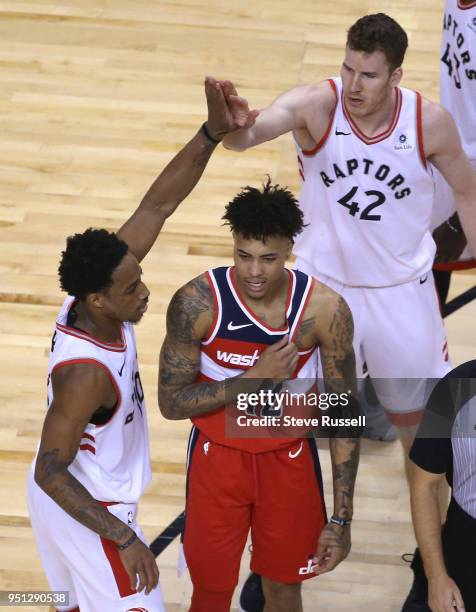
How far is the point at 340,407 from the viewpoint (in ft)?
12.7

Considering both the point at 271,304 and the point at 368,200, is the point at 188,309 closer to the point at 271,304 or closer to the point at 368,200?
the point at 271,304

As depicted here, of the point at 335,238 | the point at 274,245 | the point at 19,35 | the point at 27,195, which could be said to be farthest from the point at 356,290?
the point at 19,35

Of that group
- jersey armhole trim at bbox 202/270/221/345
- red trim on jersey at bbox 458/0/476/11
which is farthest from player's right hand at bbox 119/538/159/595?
red trim on jersey at bbox 458/0/476/11

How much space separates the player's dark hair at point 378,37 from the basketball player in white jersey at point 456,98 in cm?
102

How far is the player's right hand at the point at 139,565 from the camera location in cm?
356

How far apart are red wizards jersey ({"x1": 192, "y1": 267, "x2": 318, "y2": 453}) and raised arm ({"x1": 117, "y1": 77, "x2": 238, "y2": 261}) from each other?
1.42 feet

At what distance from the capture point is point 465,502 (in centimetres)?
356

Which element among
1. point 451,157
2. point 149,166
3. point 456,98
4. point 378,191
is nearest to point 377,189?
point 378,191

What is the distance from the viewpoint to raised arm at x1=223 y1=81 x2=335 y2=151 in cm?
424

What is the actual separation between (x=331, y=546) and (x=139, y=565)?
0.66 meters

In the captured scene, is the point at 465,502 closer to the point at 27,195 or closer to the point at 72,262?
the point at 72,262

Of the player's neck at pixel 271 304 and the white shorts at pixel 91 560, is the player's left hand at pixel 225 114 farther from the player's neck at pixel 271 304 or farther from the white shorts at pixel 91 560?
the white shorts at pixel 91 560

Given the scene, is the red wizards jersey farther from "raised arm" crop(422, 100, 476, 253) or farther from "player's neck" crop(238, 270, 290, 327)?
"raised arm" crop(422, 100, 476, 253)

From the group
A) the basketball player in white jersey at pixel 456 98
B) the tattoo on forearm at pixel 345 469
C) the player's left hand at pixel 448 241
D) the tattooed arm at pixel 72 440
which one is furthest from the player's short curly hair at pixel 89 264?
the player's left hand at pixel 448 241
